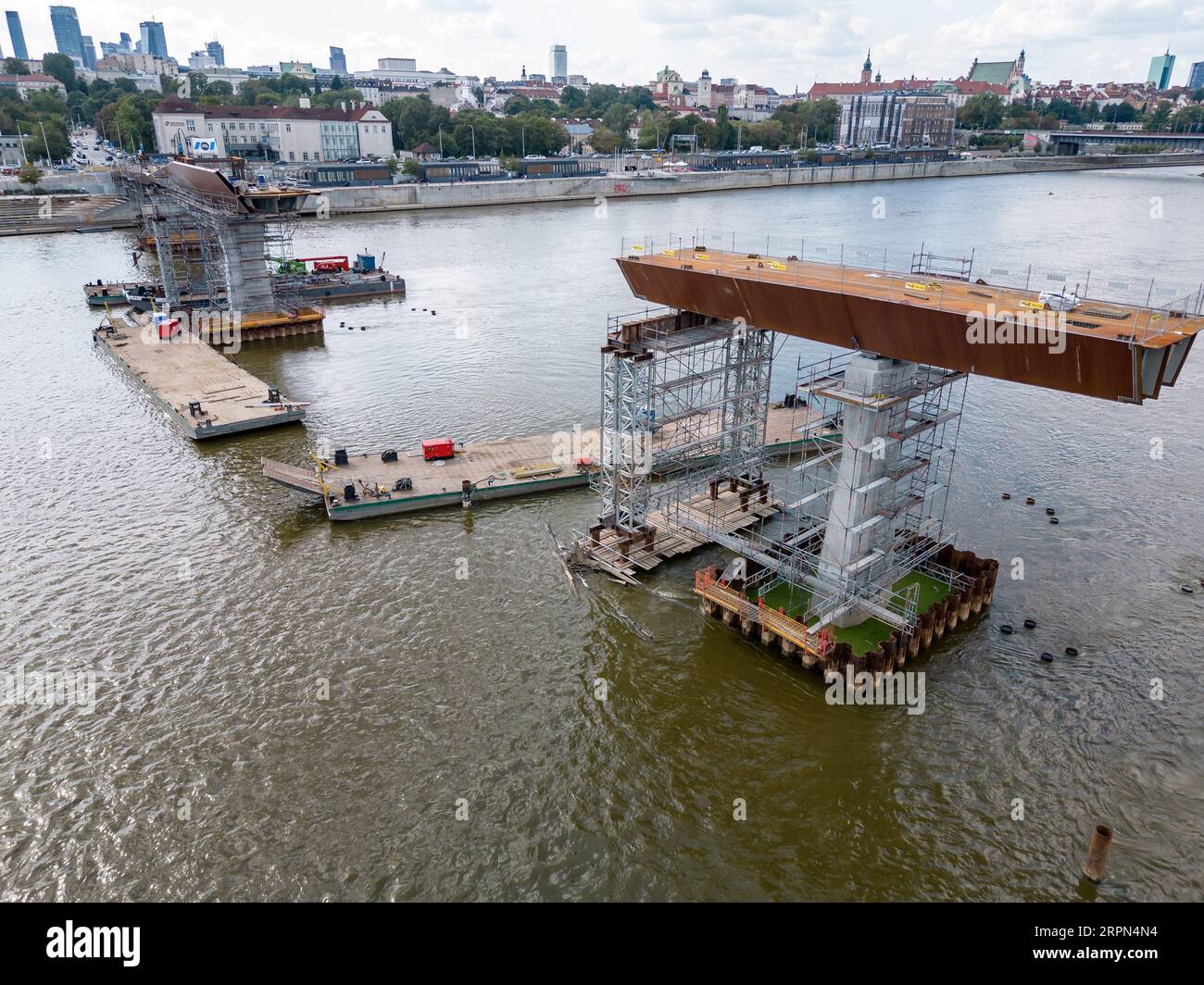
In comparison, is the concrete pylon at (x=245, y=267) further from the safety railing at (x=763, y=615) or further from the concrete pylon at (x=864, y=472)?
the concrete pylon at (x=864, y=472)

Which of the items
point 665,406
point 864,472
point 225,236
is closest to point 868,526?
point 864,472

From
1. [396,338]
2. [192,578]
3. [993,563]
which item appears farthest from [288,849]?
[396,338]

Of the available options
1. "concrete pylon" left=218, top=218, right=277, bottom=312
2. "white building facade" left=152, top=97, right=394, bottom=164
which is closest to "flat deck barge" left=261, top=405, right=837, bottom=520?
"concrete pylon" left=218, top=218, right=277, bottom=312

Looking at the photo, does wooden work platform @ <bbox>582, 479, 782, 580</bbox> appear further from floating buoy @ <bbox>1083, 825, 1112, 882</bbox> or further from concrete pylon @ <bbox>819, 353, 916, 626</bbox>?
floating buoy @ <bbox>1083, 825, 1112, 882</bbox>

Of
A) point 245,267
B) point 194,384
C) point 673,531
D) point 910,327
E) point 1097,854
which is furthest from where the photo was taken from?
point 245,267

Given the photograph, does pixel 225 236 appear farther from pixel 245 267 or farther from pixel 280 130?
pixel 280 130

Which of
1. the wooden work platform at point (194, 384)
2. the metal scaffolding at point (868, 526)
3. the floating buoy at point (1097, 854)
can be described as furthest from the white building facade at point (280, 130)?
the floating buoy at point (1097, 854)

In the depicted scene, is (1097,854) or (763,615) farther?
(763,615)

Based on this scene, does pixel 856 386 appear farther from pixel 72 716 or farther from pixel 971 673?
pixel 72 716
